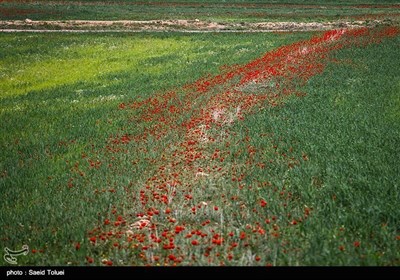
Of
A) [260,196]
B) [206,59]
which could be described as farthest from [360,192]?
[206,59]

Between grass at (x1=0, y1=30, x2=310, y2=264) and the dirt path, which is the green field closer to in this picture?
grass at (x1=0, y1=30, x2=310, y2=264)

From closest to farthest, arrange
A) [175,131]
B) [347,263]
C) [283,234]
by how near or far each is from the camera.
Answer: [347,263]
[283,234]
[175,131]

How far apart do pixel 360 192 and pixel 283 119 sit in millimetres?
5863

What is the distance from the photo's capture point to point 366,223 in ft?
21.3

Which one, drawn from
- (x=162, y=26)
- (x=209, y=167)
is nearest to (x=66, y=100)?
Result: (x=209, y=167)

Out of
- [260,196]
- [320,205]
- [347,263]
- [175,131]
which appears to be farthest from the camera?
[175,131]

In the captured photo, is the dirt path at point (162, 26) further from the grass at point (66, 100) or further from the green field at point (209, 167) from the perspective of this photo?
the green field at point (209, 167)

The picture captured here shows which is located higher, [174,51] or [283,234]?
[174,51]

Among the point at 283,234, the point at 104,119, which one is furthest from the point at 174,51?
the point at 283,234

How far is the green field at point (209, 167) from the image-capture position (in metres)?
6.25

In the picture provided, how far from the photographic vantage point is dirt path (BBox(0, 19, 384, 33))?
1902 inches

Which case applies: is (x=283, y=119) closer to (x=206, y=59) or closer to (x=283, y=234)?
(x=283, y=234)

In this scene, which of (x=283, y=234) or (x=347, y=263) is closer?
(x=347, y=263)
